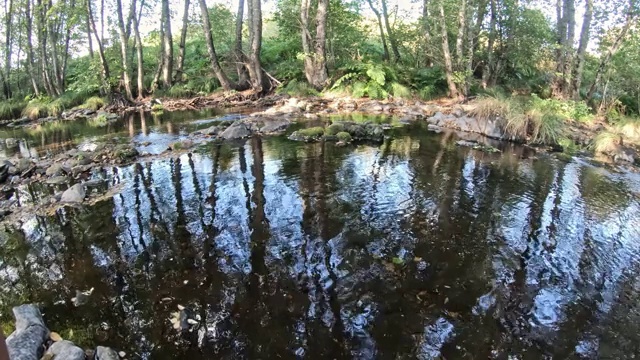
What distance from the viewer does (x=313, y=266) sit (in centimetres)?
506

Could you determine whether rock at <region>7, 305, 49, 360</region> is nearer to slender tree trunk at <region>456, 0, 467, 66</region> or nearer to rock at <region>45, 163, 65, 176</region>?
rock at <region>45, 163, 65, 176</region>

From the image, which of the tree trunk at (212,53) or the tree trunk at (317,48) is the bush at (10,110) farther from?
the tree trunk at (317,48)

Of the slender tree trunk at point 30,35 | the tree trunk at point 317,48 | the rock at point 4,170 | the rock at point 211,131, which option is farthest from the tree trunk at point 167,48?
the rock at point 4,170

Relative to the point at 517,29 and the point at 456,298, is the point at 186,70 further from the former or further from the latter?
the point at 456,298

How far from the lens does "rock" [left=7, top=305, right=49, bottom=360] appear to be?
336cm

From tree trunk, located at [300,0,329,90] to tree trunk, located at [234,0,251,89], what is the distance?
3.71 m

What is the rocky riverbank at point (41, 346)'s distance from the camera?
3.37m

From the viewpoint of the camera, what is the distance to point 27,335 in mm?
3633

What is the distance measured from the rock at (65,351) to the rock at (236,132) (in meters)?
9.71

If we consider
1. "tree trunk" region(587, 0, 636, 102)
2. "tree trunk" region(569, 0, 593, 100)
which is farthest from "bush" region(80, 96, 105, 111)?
"tree trunk" region(587, 0, 636, 102)

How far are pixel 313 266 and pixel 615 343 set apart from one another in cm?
307

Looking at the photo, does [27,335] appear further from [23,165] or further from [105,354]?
[23,165]

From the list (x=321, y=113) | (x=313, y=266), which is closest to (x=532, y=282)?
(x=313, y=266)

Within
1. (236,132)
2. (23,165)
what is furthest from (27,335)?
(236,132)
